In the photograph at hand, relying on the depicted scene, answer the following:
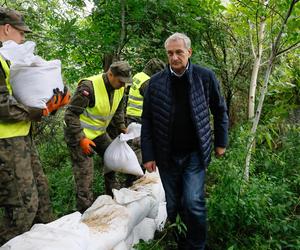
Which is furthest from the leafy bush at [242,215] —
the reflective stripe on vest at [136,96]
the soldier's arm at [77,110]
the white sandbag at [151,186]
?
the reflective stripe on vest at [136,96]

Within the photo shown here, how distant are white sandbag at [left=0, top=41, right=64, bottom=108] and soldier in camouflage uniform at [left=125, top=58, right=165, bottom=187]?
6.22ft

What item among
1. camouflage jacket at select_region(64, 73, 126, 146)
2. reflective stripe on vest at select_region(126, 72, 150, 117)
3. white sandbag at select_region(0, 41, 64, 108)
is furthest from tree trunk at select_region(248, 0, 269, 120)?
white sandbag at select_region(0, 41, 64, 108)

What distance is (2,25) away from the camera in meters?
2.61

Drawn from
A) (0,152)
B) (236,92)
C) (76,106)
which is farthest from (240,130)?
(236,92)

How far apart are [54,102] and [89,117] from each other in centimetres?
107

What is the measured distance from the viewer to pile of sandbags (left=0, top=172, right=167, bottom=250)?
1.87 metres

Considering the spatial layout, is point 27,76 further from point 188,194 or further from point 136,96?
point 136,96

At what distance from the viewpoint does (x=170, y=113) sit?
2672mm

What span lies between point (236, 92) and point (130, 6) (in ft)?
8.39

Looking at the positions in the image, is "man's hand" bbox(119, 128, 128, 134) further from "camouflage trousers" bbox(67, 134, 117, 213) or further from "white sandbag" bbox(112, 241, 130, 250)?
"white sandbag" bbox(112, 241, 130, 250)

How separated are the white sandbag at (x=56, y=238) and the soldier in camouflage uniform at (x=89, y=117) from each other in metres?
1.32

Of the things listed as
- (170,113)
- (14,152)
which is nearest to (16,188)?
(14,152)

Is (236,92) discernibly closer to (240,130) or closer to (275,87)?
(275,87)

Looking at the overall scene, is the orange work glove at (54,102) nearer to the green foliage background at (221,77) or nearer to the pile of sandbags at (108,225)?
the pile of sandbags at (108,225)
